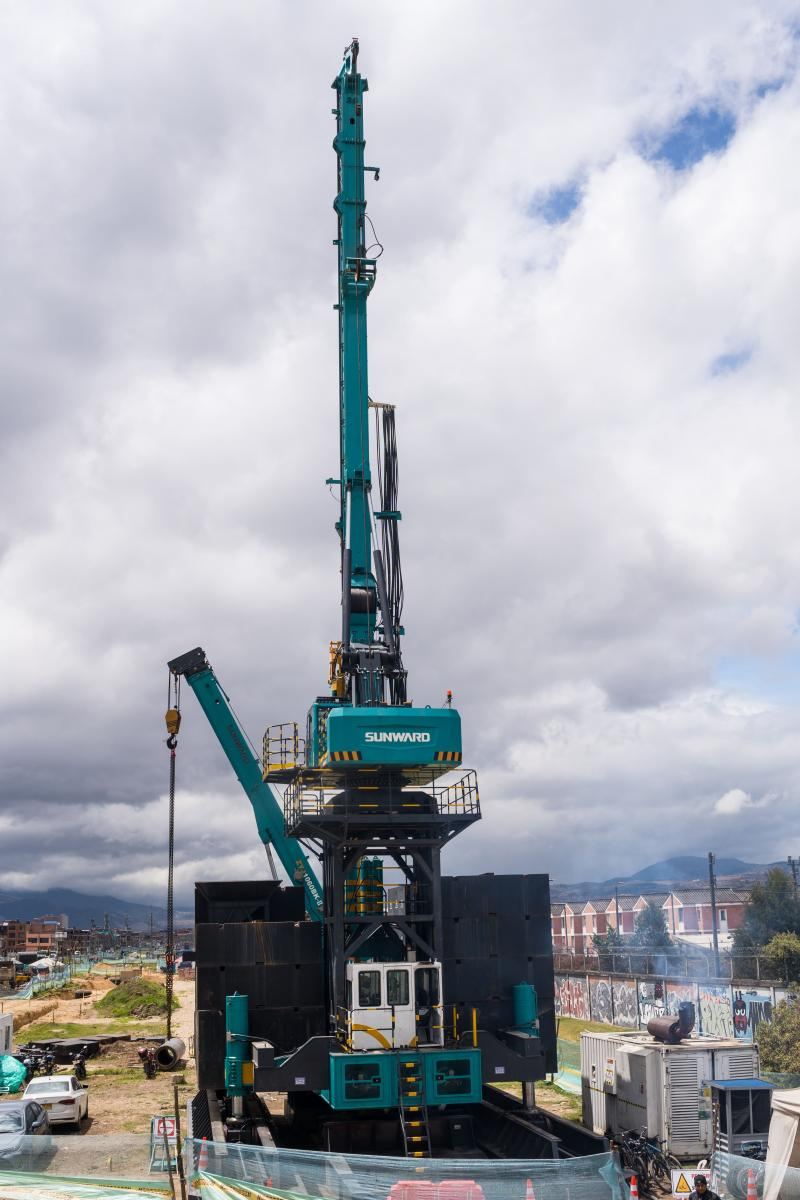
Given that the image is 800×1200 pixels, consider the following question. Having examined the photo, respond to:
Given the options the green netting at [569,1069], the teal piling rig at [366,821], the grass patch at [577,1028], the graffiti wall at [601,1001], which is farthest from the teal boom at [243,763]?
the graffiti wall at [601,1001]

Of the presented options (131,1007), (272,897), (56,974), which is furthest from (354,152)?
(56,974)

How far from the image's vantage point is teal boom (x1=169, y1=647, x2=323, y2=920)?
32125mm

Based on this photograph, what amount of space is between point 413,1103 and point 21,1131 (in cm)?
813

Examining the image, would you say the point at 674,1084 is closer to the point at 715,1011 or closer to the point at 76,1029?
the point at 715,1011

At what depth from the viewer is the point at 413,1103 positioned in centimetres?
2175

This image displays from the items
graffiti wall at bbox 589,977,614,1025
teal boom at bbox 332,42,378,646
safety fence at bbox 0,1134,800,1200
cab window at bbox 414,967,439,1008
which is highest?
teal boom at bbox 332,42,378,646

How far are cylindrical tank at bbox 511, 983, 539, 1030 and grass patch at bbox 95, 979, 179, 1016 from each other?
125 feet

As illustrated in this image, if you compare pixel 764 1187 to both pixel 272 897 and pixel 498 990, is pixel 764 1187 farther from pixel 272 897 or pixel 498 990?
pixel 272 897

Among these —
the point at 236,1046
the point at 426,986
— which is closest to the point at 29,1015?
the point at 236,1046

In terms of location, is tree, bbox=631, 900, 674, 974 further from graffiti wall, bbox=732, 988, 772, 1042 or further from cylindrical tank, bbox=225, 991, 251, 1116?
cylindrical tank, bbox=225, 991, 251, 1116

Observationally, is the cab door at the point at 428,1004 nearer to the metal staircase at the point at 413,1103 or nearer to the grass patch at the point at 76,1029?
the metal staircase at the point at 413,1103

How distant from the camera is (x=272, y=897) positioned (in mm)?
28922

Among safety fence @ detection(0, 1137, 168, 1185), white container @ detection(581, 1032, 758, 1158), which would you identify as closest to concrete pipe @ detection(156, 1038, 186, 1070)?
safety fence @ detection(0, 1137, 168, 1185)

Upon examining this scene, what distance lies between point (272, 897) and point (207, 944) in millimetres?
4249
